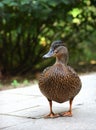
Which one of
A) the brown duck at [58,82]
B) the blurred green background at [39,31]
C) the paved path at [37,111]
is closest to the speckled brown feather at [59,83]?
the brown duck at [58,82]

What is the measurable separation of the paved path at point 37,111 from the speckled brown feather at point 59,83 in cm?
27

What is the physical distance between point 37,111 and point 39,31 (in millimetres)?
5070

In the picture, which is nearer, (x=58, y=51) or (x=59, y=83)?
(x=59, y=83)

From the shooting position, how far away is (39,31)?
11234mm

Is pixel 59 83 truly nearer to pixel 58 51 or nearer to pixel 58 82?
pixel 58 82

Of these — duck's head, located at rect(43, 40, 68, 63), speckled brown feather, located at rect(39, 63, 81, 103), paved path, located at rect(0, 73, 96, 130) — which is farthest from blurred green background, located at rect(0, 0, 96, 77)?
speckled brown feather, located at rect(39, 63, 81, 103)

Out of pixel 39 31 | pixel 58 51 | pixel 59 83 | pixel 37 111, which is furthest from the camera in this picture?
pixel 39 31

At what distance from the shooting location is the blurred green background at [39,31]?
10.4m

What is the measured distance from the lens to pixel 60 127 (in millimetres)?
5254

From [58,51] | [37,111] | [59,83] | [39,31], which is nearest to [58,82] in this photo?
[59,83]

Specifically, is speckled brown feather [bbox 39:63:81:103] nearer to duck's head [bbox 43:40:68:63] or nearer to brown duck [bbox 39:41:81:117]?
brown duck [bbox 39:41:81:117]

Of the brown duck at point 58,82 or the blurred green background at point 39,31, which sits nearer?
the brown duck at point 58,82

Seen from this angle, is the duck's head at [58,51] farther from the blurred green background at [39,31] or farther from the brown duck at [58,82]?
the blurred green background at [39,31]

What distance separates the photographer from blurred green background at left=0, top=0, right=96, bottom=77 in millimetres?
10367
